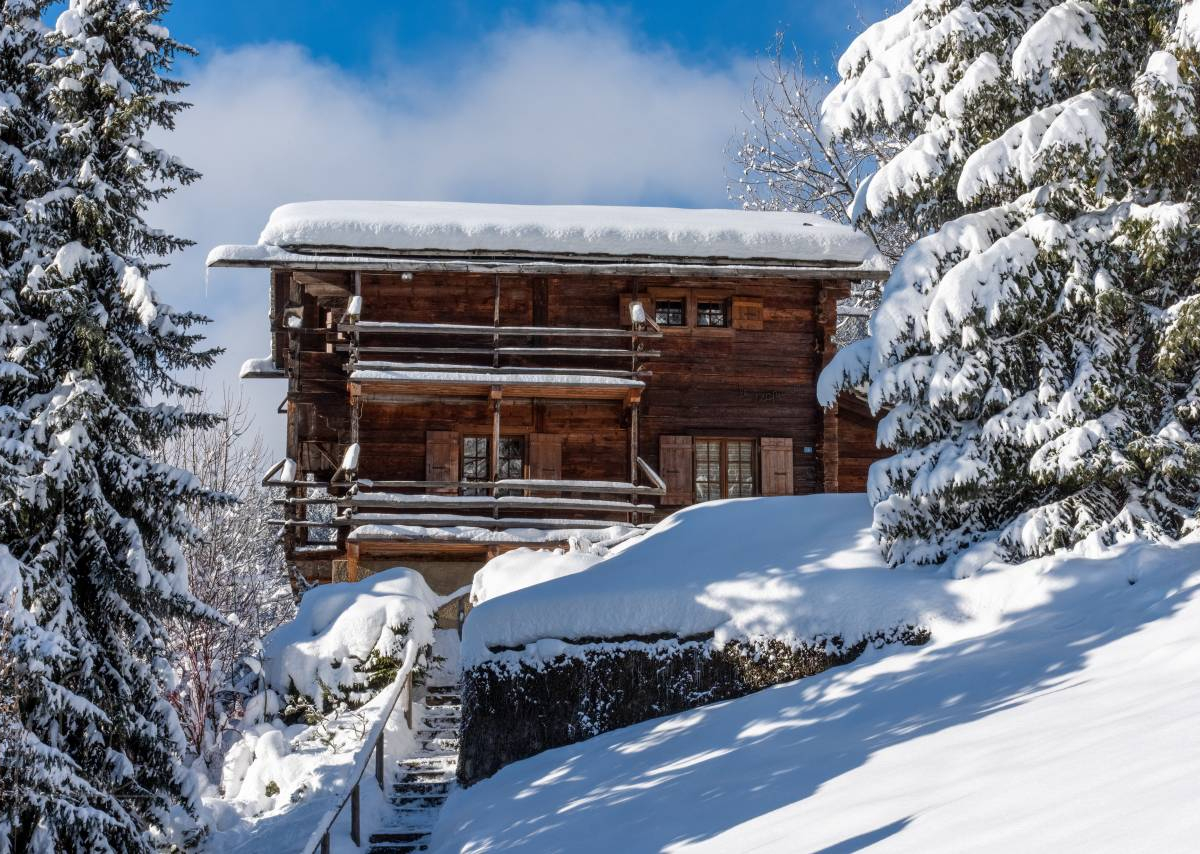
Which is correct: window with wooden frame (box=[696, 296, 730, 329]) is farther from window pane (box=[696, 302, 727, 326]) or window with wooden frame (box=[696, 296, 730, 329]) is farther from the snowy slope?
the snowy slope

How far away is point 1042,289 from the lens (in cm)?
1118

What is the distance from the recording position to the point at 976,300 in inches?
438

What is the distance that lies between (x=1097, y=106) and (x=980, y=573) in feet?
15.5

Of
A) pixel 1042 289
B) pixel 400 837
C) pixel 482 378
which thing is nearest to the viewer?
pixel 400 837

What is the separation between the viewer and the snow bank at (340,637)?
49.9 ft

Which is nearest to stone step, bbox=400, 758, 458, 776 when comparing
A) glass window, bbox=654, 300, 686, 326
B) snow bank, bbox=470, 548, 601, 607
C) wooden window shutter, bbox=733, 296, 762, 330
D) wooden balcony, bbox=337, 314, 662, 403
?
snow bank, bbox=470, 548, 601, 607

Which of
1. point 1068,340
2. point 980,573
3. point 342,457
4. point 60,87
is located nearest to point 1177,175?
point 1068,340

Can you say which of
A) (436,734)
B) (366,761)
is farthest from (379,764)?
(436,734)

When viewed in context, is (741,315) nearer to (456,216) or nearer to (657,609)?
(456,216)

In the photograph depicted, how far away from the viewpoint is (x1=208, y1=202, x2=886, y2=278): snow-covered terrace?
797 inches

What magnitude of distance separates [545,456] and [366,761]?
413 inches

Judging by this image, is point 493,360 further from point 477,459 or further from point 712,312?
point 712,312

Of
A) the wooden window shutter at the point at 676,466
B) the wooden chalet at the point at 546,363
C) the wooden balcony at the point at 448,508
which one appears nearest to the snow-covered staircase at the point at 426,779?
the wooden balcony at the point at 448,508

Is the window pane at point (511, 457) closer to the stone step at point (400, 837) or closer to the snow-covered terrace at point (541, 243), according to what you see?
the snow-covered terrace at point (541, 243)
